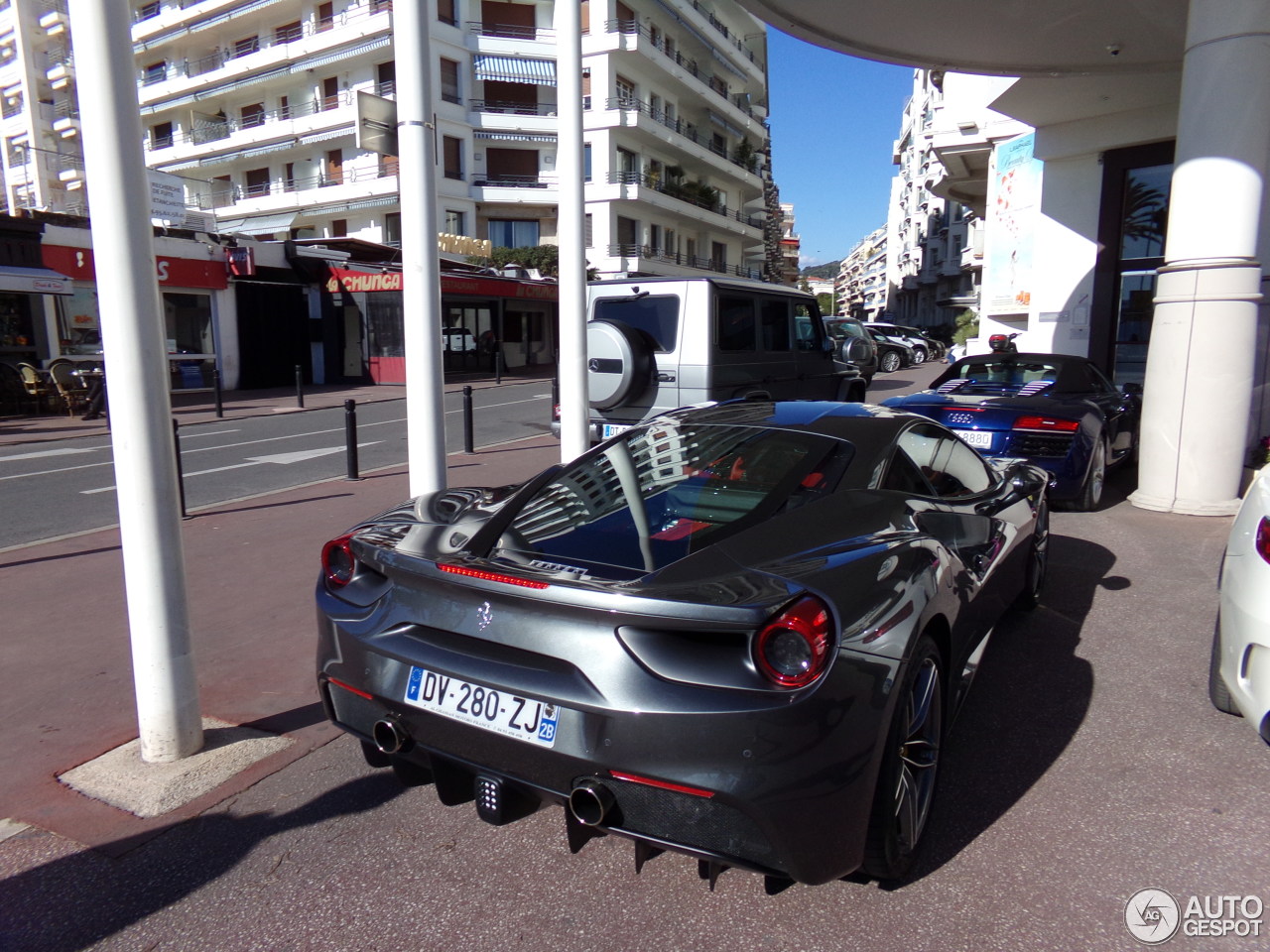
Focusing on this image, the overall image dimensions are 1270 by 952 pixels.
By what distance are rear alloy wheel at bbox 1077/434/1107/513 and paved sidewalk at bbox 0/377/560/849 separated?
20.7 feet

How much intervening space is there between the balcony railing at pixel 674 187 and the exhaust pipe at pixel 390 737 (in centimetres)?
3993

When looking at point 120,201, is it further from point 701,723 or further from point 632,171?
point 632,171

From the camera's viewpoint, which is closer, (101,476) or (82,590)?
(82,590)

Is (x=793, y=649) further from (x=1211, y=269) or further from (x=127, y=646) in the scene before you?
(x=1211, y=269)

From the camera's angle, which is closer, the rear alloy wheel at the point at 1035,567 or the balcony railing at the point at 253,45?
the rear alloy wheel at the point at 1035,567

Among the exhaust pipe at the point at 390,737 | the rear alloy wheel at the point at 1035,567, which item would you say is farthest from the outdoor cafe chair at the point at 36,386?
the rear alloy wheel at the point at 1035,567

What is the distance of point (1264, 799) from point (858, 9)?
9.17 metres

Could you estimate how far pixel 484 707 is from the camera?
2.41 metres

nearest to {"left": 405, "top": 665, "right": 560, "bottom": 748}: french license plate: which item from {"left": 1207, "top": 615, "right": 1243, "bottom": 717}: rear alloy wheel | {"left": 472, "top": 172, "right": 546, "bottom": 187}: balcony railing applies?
{"left": 1207, "top": 615, "right": 1243, "bottom": 717}: rear alloy wheel

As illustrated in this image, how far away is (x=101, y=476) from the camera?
10.8m

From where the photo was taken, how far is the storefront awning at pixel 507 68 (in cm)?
3972

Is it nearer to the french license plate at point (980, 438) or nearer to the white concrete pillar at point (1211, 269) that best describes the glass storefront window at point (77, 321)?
the french license plate at point (980, 438)

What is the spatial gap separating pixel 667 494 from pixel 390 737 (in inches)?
49.3

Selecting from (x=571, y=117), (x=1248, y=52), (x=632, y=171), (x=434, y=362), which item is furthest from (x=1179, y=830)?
(x=632, y=171)
